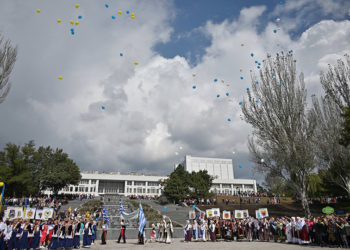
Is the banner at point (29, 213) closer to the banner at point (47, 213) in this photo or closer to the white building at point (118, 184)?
the banner at point (47, 213)

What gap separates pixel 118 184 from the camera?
289ft

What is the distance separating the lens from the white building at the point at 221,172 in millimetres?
98850

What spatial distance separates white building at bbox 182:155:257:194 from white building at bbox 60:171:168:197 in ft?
70.5

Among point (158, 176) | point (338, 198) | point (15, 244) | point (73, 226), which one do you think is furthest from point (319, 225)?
point (158, 176)

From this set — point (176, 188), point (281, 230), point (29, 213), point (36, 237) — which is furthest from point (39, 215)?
point (176, 188)

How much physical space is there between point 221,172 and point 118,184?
49.1 meters

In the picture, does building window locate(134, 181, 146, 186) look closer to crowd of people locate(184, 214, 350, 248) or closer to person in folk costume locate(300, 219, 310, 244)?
crowd of people locate(184, 214, 350, 248)

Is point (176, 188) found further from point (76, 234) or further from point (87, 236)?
point (76, 234)

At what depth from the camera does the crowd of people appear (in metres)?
15.0

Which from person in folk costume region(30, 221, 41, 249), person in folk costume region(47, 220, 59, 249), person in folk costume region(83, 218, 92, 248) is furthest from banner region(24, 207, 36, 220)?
person in folk costume region(83, 218, 92, 248)

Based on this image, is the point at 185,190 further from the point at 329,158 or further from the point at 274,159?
the point at 329,158

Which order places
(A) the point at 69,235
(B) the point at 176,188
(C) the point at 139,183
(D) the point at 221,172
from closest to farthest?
(A) the point at 69,235 < (B) the point at 176,188 < (C) the point at 139,183 < (D) the point at 221,172

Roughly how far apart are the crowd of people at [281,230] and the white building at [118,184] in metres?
66.9

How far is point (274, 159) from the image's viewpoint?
2867 centimetres
